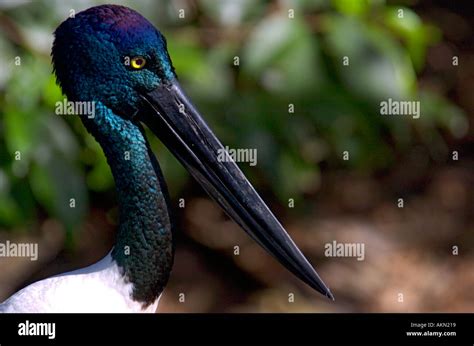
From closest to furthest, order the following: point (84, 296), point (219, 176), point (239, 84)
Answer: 1. point (84, 296)
2. point (219, 176)
3. point (239, 84)

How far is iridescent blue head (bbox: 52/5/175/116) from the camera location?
2102 mm

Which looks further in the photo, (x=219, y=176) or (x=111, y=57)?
(x=219, y=176)

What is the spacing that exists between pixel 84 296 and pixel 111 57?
500 mm

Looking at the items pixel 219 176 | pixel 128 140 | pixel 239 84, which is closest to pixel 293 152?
pixel 239 84

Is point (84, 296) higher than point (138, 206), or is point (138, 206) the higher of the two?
point (138, 206)

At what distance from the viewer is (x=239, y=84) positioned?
9.53 ft

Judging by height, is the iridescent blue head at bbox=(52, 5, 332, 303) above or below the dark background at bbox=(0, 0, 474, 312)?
above

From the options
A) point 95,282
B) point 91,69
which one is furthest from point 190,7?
point 95,282

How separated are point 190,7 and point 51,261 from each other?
4.04 feet

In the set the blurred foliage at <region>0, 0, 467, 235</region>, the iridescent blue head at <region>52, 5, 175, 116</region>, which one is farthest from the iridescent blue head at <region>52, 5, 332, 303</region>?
the blurred foliage at <region>0, 0, 467, 235</region>

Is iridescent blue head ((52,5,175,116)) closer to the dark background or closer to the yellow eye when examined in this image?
the yellow eye

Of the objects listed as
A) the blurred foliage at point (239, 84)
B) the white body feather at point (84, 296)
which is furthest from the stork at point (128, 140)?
the blurred foliage at point (239, 84)

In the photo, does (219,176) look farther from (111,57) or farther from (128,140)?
(111,57)

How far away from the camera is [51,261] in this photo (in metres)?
3.67
